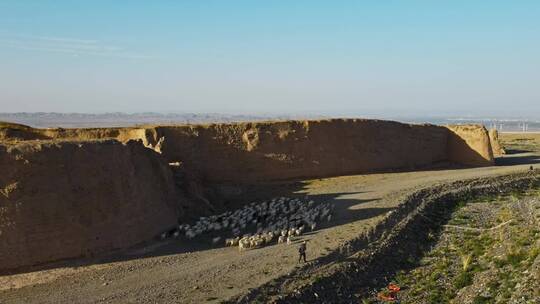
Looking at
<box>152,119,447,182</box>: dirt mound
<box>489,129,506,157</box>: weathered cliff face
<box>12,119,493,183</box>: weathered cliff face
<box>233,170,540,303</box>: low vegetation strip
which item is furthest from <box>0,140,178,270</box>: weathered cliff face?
<box>489,129,506,157</box>: weathered cliff face

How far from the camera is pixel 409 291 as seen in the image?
2148cm

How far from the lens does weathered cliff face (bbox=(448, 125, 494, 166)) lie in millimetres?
47188

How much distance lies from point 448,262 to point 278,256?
791 cm

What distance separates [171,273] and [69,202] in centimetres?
519

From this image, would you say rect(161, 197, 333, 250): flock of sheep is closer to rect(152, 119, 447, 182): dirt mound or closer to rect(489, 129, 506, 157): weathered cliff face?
rect(152, 119, 447, 182): dirt mound

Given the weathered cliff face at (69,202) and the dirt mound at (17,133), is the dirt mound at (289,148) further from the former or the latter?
the weathered cliff face at (69,202)

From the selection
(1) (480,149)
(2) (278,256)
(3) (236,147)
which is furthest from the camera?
(1) (480,149)

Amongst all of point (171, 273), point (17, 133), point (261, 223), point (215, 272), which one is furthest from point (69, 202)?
point (17, 133)

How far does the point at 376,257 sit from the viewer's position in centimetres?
2431

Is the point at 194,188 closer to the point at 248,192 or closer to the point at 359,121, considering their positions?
the point at 248,192

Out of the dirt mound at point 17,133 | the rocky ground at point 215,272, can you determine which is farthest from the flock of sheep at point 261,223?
the dirt mound at point 17,133

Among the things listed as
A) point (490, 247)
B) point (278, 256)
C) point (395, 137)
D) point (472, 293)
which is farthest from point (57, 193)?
point (395, 137)

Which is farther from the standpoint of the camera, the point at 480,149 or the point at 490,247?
the point at 480,149

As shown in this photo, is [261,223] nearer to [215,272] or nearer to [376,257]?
[376,257]
